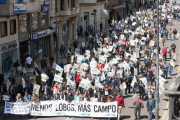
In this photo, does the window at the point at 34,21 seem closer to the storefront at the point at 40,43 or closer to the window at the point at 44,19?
the storefront at the point at 40,43

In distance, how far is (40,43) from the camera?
118 ft

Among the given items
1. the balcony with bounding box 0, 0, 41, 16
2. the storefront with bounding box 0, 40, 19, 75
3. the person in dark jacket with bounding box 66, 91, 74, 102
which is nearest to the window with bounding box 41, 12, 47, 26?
the balcony with bounding box 0, 0, 41, 16

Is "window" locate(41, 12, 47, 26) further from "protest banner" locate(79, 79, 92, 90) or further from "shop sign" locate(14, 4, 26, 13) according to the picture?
"protest banner" locate(79, 79, 92, 90)

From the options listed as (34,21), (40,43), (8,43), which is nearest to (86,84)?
(8,43)

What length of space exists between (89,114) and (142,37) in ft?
72.3

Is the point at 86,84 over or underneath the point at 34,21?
underneath

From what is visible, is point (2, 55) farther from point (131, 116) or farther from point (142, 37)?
point (142, 37)

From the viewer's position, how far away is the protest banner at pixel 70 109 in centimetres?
1828

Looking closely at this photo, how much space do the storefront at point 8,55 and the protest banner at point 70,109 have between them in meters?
10.5

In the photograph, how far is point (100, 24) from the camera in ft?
184

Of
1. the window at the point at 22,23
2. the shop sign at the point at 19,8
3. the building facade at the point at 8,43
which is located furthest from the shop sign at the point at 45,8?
the shop sign at the point at 19,8

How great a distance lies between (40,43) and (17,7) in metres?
7.34

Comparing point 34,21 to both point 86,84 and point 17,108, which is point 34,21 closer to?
point 86,84

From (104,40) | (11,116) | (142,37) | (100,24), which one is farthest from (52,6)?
(11,116)
